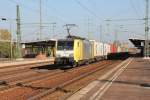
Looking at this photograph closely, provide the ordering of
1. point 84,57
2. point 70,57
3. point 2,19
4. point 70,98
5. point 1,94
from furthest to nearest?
point 2,19 → point 84,57 → point 70,57 → point 1,94 → point 70,98

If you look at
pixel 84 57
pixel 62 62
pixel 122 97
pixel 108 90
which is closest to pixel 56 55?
pixel 62 62

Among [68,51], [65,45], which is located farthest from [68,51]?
[65,45]

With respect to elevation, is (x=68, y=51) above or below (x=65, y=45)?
below

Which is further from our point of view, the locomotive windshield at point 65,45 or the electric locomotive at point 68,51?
the locomotive windshield at point 65,45

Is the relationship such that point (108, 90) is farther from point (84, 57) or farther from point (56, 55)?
point (84, 57)

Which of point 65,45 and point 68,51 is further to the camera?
point 65,45

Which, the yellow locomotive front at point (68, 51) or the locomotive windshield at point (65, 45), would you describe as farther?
the locomotive windshield at point (65, 45)

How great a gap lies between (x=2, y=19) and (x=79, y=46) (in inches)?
990

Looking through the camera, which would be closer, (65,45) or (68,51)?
(68,51)

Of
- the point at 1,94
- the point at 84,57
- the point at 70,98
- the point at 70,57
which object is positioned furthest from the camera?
the point at 84,57

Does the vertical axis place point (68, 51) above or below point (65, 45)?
below

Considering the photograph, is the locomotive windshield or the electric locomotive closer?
the electric locomotive

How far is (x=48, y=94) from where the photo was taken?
52.3ft

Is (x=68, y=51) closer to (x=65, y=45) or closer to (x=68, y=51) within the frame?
(x=68, y=51)
